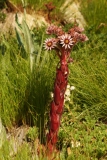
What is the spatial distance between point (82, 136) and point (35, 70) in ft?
2.37

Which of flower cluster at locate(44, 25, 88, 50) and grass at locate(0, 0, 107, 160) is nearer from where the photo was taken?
flower cluster at locate(44, 25, 88, 50)

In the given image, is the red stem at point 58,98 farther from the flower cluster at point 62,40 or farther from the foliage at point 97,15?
the foliage at point 97,15

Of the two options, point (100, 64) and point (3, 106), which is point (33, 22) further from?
point (3, 106)

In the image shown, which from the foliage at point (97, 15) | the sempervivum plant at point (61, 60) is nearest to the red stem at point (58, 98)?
the sempervivum plant at point (61, 60)

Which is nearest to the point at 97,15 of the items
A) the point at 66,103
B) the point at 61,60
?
the point at 66,103

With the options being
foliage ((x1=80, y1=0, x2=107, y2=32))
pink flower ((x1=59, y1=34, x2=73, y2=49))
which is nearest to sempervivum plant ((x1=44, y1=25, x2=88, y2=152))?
pink flower ((x1=59, y1=34, x2=73, y2=49))

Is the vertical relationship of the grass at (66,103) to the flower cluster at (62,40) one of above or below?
below

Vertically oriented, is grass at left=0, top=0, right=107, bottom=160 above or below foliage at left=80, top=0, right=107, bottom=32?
below

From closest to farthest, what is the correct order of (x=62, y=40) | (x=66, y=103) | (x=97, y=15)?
(x=62, y=40) → (x=66, y=103) → (x=97, y=15)

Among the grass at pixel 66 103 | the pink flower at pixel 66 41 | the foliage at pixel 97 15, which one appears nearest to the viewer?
the pink flower at pixel 66 41

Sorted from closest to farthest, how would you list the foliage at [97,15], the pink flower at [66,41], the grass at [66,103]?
the pink flower at [66,41]
the grass at [66,103]
the foliage at [97,15]

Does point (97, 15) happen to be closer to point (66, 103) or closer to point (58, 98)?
point (66, 103)

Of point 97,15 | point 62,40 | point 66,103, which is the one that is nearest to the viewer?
point 62,40

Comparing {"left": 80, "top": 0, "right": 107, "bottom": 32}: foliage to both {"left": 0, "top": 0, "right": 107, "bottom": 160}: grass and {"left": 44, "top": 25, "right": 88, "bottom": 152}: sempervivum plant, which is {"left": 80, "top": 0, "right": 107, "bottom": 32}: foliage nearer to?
{"left": 0, "top": 0, "right": 107, "bottom": 160}: grass
